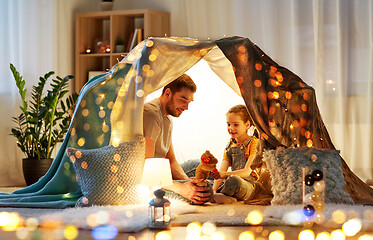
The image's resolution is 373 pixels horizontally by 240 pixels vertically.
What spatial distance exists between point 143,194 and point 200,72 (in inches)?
62.0

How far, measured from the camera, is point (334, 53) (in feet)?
19.0

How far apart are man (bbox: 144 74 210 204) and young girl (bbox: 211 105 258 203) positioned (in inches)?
7.8

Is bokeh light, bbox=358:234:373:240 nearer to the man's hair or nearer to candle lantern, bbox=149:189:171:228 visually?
candle lantern, bbox=149:189:171:228

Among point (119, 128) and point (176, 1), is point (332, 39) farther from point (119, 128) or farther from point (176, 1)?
point (119, 128)

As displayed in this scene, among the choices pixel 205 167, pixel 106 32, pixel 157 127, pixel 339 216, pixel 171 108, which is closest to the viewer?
pixel 339 216

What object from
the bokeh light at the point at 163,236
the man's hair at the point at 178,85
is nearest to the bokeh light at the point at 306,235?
the bokeh light at the point at 163,236

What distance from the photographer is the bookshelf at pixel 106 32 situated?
6.32 m

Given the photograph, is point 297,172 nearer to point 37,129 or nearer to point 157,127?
point 157,127

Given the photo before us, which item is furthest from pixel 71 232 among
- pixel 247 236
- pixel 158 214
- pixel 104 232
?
pixel 247 236

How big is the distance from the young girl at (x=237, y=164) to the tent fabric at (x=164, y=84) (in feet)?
0.33

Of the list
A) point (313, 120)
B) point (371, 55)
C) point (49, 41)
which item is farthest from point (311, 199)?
point (49, 41)

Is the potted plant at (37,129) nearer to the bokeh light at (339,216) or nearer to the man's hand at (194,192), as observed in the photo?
the man's hand at (194,192)

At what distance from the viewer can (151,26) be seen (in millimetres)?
6270

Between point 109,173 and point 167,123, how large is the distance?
2.26 feet
